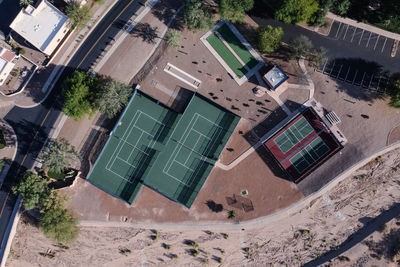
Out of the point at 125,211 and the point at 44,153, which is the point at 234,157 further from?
the point at 44,153

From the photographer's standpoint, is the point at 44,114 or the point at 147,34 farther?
the point at 147,34

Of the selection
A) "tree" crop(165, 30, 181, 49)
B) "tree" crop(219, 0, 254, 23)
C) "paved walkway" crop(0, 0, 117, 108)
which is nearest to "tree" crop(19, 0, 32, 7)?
"paved walkway" crop(0, 0, 117, 108)

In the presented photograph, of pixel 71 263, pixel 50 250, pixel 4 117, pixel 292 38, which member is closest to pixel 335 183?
pixel 292 38

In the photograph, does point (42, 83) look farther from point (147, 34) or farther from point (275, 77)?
point (275, 77)

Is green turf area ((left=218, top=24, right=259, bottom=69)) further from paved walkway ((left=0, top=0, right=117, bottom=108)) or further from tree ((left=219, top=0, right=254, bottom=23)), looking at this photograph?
paved walkway ((left=0, top=0, right=117, bottom=108))

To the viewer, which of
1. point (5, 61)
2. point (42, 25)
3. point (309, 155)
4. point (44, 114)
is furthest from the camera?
point (44, 114)

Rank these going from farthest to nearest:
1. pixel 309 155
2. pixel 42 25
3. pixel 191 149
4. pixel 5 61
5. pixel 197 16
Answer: pixel 309 155
pixel 191 149
pixel 42 25
pixel 5 61
pixel 197 16

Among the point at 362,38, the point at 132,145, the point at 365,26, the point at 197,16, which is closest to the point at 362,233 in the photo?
the point at 362,38
